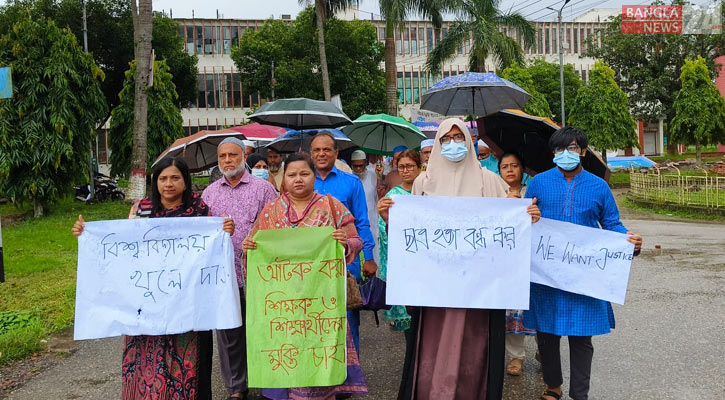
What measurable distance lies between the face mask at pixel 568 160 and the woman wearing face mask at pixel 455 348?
45cm

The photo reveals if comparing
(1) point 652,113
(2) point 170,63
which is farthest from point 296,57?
(1) point 652,113

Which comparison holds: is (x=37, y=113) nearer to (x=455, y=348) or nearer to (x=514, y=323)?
(x=514, y=323)

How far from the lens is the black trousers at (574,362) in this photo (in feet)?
13.7

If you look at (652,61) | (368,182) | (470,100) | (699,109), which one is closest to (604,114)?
(699,109)

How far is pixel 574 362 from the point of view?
4234 mm

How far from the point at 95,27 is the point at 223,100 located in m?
→ 23.2

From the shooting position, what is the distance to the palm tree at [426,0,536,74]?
23.6 m

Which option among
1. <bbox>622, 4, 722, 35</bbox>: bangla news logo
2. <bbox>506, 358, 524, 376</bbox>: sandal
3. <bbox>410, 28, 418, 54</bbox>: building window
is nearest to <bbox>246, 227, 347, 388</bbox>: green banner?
<bbox>506, 358, 524, 376</bbox>: sandal

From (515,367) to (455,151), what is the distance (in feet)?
6.53

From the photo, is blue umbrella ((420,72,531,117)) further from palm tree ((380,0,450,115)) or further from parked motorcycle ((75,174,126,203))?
parked motorcycle ((75,174,126,203))

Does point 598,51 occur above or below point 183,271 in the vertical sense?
Answer: above

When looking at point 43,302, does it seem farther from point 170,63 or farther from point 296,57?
point 296,57

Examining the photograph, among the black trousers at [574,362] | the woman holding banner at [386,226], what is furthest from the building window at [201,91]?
the black trousers at [574,362]

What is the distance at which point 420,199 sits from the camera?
395cm
